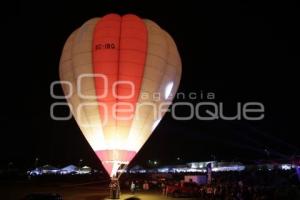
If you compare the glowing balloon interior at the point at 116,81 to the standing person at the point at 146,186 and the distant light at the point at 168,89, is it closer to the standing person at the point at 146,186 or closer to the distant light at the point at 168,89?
the distant light at the point at 168,89

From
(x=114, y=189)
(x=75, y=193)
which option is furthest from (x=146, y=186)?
(x=114, y=189)

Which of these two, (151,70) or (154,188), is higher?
(151,70)

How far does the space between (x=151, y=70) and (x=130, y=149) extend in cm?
404

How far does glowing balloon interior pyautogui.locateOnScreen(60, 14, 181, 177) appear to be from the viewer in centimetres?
1964

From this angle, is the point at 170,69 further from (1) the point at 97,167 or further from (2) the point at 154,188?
(1) the point at 97,167

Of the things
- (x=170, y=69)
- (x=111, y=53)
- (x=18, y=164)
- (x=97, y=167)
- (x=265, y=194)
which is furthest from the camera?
(x=97, y=167)

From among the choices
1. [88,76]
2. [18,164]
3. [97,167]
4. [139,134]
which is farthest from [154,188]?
[97,167]

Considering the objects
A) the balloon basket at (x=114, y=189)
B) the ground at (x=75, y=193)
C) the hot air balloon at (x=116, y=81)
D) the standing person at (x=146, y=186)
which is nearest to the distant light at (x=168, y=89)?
the hot air balloon at (x=116, y=81)

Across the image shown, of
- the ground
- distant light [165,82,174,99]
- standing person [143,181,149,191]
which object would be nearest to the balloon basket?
the ground

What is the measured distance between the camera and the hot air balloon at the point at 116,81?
64.4 ft

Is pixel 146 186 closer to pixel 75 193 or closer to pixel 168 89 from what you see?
pixel 75 193

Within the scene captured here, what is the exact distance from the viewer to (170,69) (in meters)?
21.1

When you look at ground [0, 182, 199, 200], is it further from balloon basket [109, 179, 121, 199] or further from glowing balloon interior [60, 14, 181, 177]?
glowing balloon interior [60, 14, 181, 177]

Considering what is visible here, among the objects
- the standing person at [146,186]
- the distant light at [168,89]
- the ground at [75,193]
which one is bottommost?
the ground at [75,193]
